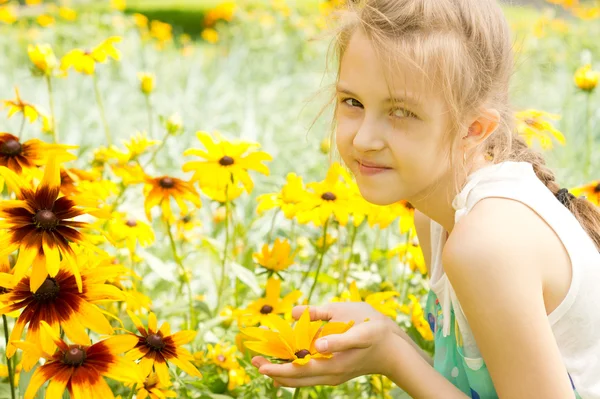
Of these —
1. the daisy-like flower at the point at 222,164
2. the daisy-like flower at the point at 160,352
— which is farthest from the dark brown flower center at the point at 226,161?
the daisy-like flower at the point at 160,352

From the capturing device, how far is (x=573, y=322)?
124 cm

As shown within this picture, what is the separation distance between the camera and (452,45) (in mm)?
1197

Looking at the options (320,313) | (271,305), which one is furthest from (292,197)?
(320,313)

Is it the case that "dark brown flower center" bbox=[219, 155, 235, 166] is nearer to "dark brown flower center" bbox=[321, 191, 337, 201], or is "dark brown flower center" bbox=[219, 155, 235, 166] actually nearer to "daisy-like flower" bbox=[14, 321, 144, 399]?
"dark brown flower center" bbox=[321, 191, 337, 201]

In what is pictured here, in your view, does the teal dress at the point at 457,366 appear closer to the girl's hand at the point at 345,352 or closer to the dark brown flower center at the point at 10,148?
the girl's hand at the point at 345,352

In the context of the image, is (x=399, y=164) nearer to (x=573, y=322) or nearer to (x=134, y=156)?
(x=573, y=322)

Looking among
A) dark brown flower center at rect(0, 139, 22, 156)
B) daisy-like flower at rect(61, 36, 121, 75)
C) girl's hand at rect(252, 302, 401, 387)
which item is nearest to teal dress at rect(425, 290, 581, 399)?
girl's hand at rect(252, 302, 401, 387)

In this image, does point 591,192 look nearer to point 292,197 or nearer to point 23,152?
point 292,197

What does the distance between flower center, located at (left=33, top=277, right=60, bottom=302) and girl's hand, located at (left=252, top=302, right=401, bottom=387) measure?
0.30 m

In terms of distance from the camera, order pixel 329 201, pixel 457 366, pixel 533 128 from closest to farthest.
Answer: pixel 457 366, pixel 329 201, pixel 533 128

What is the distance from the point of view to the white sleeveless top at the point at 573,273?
3.95 ft

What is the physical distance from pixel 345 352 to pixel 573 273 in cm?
37

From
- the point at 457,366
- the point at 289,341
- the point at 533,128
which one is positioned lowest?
the point at 457,366

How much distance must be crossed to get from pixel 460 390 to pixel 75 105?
2.76 meters
